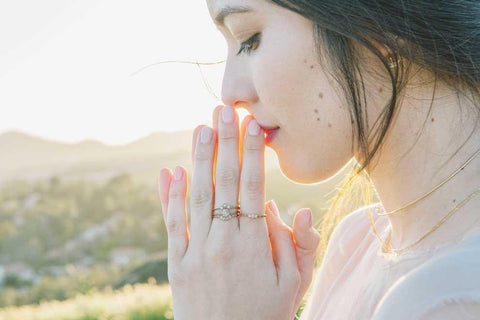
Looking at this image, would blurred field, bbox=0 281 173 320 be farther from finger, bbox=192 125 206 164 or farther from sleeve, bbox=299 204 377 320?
finger, bbox=192 125 206 164

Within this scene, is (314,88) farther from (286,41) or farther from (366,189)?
(366,189)

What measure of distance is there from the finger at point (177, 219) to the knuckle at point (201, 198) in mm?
47

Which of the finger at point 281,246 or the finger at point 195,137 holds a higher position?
the finger at point 195,137

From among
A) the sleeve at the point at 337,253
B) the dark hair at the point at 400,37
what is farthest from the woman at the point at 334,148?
the sleeve at the point at 337,253

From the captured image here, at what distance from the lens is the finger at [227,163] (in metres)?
2.00

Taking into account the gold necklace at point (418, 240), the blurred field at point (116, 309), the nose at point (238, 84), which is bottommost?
the blurred field at point (116, 309)

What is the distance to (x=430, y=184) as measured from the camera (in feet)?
5.77

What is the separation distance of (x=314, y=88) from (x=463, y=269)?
69 centimetres

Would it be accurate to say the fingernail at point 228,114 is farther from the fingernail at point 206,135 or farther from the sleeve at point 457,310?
the sleeve at point 457,310

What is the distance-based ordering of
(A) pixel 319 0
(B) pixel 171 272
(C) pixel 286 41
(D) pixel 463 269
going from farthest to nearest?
1. (B) pixel 171 272
2. (C) pixel 286 41
3. (A) pixel 319 0
4. (D) pixel 463 269

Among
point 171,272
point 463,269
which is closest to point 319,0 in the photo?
point 463,269

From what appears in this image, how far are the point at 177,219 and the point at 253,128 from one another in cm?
40

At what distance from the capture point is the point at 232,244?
75.0 inches

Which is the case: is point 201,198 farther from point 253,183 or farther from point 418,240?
point 418,240
